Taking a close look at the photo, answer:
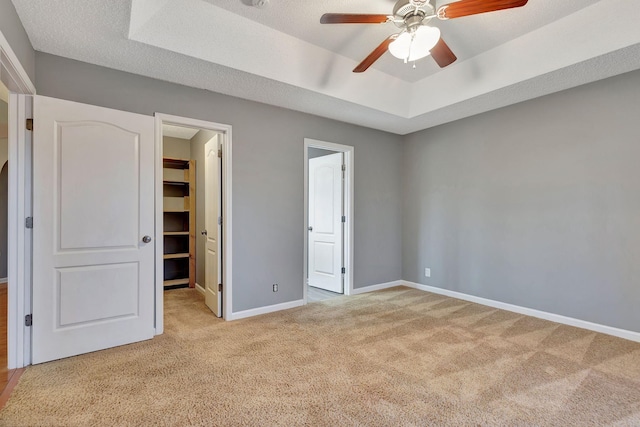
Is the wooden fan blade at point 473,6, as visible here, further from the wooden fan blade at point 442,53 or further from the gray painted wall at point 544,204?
the gray painted wall at point 544,204

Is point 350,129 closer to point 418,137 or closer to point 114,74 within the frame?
point 418,137

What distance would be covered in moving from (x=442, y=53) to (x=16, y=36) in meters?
2.97

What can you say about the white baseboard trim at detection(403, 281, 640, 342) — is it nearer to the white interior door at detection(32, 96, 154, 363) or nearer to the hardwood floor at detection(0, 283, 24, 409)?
the white interior door at detection(32, 96, 154, 363)

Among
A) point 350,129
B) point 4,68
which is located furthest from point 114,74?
point 350,129

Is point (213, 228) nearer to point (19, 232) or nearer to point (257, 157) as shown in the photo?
point (257, 157)

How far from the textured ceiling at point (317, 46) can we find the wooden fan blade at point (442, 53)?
49 cm

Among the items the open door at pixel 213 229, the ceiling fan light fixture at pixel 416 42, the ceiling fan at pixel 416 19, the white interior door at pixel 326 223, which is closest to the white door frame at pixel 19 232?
the open door at pixel 213 229

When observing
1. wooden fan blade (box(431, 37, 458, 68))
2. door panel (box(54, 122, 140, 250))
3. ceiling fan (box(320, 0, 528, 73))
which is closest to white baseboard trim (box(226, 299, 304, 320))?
door panel (box(54, 122, 140, 250))

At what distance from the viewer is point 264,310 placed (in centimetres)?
368

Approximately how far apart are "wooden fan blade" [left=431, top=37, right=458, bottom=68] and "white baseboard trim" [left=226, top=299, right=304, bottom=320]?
3023 millimetres

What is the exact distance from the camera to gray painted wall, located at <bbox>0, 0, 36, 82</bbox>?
6.02 feet

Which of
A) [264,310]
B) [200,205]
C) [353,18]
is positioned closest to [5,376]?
[264,310]

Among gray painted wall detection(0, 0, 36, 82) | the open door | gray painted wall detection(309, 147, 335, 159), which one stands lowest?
the open door

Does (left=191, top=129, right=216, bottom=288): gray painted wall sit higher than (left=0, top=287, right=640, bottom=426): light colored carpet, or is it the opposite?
(left=191, top=129, right=216, bottom=288): gray painted wall
